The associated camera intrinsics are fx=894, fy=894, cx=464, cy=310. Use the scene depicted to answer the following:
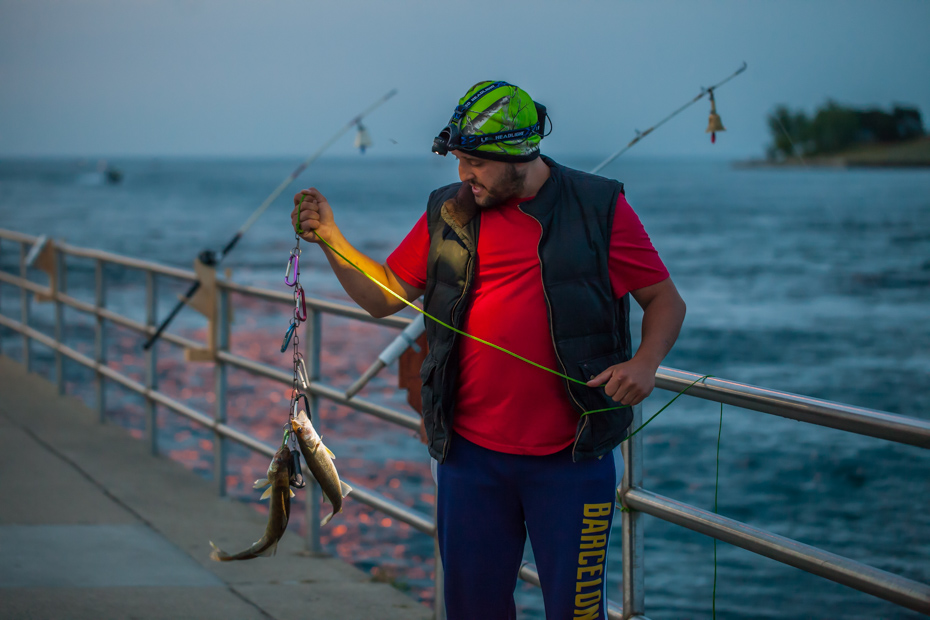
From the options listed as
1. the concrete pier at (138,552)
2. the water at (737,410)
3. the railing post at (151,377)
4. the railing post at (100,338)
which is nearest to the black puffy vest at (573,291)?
the water at (737,410)

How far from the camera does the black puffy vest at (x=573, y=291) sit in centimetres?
200

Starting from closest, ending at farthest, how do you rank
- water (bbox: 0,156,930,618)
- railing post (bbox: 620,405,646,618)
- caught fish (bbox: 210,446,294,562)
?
caught fish (bbox: 210,446,294,562), railing post (bbox: 620,405,646,618), water (bbox: 0,156,930,618)

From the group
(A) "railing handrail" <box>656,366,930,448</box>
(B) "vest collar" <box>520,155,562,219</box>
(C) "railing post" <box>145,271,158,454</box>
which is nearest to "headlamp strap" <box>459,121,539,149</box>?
(B) "vest collar" <box>520,155,562,219</box>

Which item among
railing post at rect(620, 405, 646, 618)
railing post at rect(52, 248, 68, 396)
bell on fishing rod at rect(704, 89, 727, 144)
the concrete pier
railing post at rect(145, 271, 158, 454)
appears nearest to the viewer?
railing post at rect(620, 405, 646, 618)

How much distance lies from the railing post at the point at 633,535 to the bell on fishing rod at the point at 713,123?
2.99 feet

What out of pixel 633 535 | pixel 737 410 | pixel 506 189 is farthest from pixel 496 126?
pixel 737 410

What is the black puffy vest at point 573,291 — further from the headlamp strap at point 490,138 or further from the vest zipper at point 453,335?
the headlamp strap at point 490,138

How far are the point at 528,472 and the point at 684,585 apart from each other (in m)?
5.75

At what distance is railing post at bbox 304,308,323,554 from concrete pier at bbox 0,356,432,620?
0.09 m

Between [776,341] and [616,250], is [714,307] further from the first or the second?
[616,250]

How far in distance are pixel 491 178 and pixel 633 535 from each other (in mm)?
1233

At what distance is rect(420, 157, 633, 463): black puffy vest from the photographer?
2.00m

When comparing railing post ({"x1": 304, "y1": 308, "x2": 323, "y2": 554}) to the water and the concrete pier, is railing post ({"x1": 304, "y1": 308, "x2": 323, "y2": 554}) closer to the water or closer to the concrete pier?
the concrete pier

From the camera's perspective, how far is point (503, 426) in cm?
209
